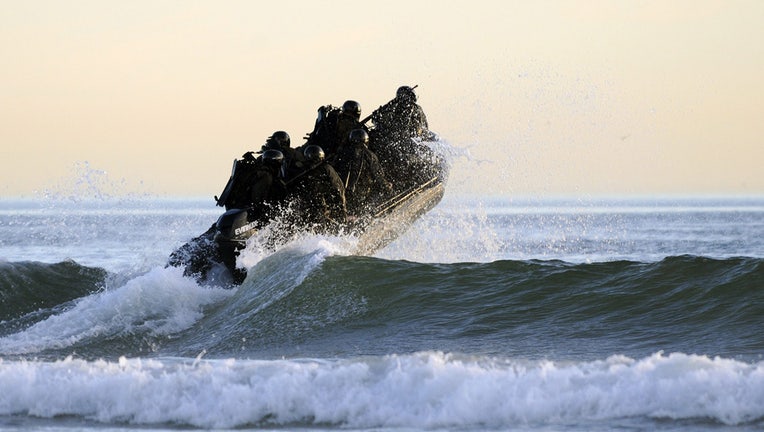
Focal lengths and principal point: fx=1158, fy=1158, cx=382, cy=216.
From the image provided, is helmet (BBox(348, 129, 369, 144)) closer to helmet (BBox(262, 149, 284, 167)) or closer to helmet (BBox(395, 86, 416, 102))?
helmet (BBox(262, 149, 284, 167))

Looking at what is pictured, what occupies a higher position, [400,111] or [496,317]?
[400,111]

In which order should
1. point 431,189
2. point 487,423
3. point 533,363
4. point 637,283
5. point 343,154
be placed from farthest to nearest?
point 431,189 → point 343,154 → point 637,283 → point 533,363 → point 487,423

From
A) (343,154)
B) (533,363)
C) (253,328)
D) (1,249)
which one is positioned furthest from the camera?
(1,249)

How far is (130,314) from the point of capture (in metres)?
16.0

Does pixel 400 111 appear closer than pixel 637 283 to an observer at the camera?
No

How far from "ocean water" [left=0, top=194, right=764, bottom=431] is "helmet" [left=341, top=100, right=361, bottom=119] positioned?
109 inches

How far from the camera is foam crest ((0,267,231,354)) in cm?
1468

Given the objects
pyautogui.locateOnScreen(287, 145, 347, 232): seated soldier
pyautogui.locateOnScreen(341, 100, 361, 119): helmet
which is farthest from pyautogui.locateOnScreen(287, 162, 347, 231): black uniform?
pyautogui.locateOnScreen(341, 100, 361, 119): helmet

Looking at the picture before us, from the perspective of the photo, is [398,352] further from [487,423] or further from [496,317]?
[487,423]

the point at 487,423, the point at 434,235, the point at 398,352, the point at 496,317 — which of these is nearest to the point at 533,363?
the point at 487,423

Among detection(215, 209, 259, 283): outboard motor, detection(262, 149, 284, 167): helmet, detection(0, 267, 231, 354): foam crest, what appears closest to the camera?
detection(0, 267, 231, 354): foam crest

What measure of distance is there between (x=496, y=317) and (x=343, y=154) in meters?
4.68

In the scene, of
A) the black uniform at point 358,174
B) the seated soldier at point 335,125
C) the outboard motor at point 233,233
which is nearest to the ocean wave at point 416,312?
the outboard motor at point 233,233

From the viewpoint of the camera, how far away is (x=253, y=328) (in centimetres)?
1477
